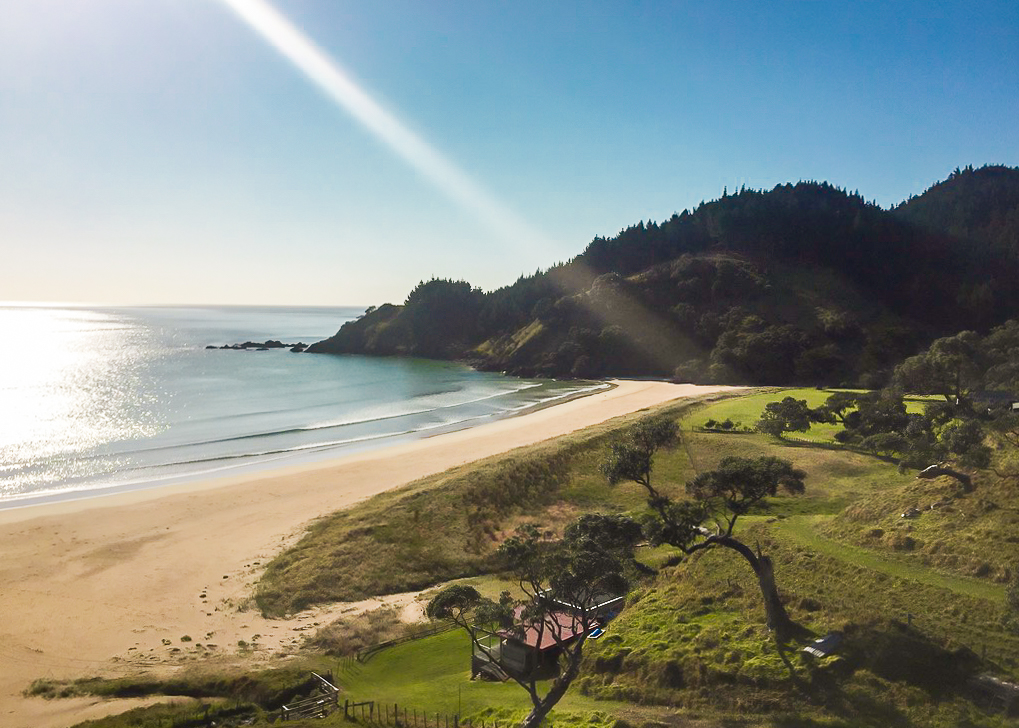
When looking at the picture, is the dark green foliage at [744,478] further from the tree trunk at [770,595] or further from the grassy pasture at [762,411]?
the grassy pasture at [762,411]

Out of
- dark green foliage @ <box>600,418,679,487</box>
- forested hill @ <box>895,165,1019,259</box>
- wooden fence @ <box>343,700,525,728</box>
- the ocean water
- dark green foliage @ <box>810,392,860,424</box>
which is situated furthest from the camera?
forested hill @ <box>895,165,1019,259</box>

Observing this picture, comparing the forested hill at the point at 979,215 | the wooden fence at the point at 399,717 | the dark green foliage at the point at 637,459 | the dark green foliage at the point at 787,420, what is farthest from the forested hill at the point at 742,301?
the wooden fence at the point at 399,717

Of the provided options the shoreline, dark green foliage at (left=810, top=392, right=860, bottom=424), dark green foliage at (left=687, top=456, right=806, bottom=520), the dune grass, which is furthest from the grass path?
the shoreline

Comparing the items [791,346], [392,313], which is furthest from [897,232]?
[392,313]

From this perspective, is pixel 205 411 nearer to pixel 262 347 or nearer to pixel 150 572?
pixel 150 572

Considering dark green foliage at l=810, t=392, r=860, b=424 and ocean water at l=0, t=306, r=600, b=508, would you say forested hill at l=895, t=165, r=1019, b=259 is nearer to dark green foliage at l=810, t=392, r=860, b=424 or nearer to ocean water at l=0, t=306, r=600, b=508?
ocean water at l=0, t=306, r=600, b=508

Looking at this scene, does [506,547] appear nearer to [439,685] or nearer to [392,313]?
[439,685]

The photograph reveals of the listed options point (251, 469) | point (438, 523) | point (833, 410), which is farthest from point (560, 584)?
point (251, 469)
